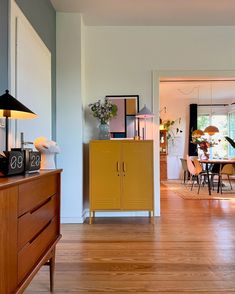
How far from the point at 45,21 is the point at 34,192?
282 cm

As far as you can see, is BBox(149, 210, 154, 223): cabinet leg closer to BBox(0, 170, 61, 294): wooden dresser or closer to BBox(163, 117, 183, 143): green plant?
BBox(0, 170, 61, 294): wooden dresser

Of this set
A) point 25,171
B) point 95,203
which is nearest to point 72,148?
point 95,203

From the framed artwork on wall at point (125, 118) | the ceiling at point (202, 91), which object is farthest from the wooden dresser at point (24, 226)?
the ceiling at point (202, 91)

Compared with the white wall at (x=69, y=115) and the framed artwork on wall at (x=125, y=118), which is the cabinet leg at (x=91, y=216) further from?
the framed artwork on wall at (x=125, y=118)

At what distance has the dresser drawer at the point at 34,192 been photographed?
57.1 inches

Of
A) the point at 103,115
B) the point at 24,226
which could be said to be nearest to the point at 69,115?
the point at 103,115

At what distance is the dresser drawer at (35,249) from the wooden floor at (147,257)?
476mm

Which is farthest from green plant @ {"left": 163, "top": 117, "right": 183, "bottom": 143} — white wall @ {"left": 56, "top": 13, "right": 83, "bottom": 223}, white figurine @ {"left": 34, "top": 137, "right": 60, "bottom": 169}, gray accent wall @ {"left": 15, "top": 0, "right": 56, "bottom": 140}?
white figurine @ {"left": 34, "top": 137, "right": 60, "bottom": 169}

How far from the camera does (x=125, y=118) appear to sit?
468 centimetres

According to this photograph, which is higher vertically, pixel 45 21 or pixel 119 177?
pixel 45 21

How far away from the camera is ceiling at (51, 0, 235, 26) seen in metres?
3.93

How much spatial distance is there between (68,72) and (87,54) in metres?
0.58

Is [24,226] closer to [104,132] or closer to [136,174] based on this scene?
[136,174]

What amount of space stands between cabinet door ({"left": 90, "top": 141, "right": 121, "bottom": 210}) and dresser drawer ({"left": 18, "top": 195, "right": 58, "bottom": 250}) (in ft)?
6.82
